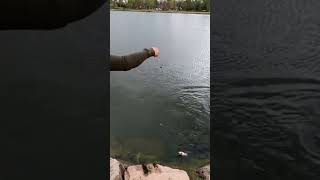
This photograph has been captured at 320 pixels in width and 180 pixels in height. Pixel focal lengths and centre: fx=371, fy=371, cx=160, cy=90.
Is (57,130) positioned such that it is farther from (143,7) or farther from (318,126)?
(143,7)

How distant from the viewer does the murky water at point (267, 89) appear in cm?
112

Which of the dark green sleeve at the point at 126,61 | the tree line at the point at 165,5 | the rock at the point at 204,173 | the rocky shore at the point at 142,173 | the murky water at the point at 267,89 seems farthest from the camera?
the tree line at the point at 165,5

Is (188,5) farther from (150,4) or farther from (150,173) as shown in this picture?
(150,173)

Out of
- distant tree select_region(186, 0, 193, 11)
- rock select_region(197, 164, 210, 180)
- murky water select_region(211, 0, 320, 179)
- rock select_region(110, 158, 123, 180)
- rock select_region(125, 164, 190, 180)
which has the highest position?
distant tree select_region(186, 0, 193, 11)

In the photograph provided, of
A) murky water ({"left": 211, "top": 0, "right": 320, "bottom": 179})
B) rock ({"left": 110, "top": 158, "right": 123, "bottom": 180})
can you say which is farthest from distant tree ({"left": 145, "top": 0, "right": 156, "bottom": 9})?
murky water ({"left": 211, "top": 0, "right": 320, "bottom": 179})

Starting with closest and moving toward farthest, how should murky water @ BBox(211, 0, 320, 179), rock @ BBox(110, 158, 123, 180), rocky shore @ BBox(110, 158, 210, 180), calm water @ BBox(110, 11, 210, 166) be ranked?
murky water @ BBox(211, 0, 320, 179) < rock @ BBox(110, 158, 123, 180) < rocky shore @ BBox(110, 158, 210, 180) < calm water @ BBox(110, 11, 210, 166)

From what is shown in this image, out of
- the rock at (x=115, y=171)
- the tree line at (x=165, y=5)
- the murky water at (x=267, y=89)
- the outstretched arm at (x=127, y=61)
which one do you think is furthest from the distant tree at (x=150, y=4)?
the murky water at (x=267, y=89)

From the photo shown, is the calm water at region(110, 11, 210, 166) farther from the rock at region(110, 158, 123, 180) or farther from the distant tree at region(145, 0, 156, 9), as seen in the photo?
the distant tree at region(145, 0, 156, 9)

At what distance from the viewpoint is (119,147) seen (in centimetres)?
940

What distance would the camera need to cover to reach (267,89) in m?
1.16

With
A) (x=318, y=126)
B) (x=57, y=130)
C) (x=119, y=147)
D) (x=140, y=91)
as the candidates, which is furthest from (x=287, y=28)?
(x=140, y=91)

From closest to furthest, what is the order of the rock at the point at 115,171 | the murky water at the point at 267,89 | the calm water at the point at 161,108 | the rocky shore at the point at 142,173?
the murky water at the point at 267,89, the rock at the point at 115,171, the rocky shore at the point at 142,173, the calm water at the point at 161,108

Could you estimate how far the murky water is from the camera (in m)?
1.12

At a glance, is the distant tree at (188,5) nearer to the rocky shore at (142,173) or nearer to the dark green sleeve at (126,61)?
the rocky shore at (142,173)
